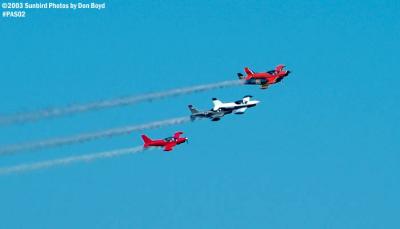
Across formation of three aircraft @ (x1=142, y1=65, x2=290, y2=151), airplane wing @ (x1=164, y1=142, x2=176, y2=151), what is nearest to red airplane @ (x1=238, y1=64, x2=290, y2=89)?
formation of three aircraft @ (x1=142, y1=65, x2=290, y2=151)

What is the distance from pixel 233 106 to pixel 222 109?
276 centimetres

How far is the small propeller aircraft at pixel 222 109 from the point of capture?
175 m

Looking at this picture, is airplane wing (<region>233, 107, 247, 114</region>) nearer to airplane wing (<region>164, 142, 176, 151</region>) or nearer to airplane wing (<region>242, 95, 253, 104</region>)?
airplane wing (<region>242, 95, 253, 104</region>)

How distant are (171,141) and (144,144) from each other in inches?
187

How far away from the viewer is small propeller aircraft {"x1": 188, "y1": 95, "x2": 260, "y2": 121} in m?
175

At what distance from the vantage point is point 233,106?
589ft

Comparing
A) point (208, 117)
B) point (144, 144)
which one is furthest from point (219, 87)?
point (144, 144)

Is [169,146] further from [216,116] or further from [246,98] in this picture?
[246,98]

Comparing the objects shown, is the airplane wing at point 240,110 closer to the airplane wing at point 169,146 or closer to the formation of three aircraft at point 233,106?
the formation of three aircraft at point 233,106

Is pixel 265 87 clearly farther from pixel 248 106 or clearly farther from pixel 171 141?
pixel 171 141

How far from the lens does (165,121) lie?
16875 centimetres

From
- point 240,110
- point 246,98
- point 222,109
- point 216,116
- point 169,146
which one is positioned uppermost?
point 246,98

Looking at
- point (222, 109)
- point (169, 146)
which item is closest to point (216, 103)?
point (222, 109)

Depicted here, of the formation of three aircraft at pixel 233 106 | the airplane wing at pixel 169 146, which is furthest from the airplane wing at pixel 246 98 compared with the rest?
the airplane wing at pixel 169 146
